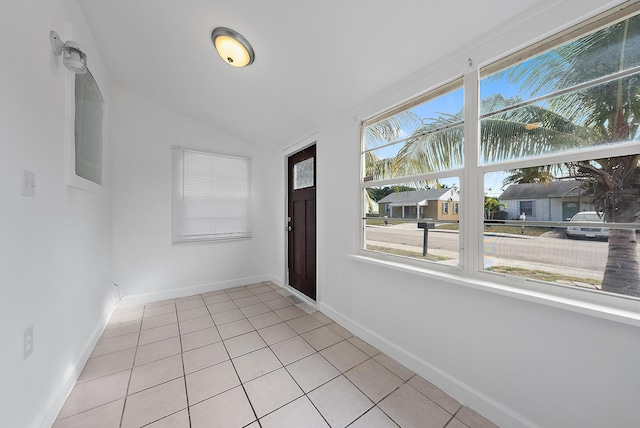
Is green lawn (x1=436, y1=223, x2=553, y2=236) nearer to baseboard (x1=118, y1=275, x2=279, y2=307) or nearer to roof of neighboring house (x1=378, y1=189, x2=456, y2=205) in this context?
roof of neighboring house (x1=378, y1=189, x2=456, y2=205)

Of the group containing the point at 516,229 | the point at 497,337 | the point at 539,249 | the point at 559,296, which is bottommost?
the point at 497,337

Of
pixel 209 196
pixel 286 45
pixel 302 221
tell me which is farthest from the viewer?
pixel 209 196

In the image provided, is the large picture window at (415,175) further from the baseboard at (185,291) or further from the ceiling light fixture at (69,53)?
the baseboard at (185,291)

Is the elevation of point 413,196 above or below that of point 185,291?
above

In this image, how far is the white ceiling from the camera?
1405 mm

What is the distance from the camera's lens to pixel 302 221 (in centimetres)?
332

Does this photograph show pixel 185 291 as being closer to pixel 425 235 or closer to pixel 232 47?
pixel 232 47

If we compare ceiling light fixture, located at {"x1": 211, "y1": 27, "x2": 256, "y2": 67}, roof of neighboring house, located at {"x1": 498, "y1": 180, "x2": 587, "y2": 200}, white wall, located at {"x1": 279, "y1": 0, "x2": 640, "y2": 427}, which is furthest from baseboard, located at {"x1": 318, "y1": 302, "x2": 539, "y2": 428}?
ceiling light fixture, located at {"x1": 211, "y1": 27, "x2": 256, "y2": 67}

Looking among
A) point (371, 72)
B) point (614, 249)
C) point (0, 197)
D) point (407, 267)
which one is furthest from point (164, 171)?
point (614, 249)

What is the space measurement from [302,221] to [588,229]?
2698mm

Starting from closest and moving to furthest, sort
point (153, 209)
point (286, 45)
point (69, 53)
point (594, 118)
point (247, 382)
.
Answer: point (594, 118), point (69, 53), point (247, 382), point (286, 45), point (153, 209)

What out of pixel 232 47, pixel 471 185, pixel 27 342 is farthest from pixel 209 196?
pixel 471 185

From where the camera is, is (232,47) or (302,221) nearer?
(232,47)

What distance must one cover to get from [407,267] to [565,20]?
163 cm
